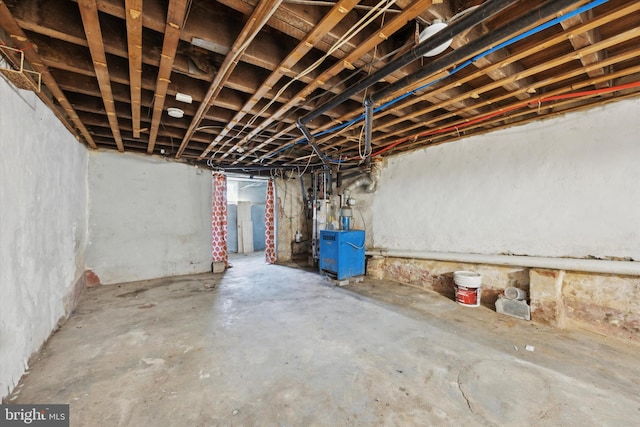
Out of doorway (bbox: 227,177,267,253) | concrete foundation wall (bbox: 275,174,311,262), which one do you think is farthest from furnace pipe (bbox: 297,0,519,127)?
doorway (bbox: 227,177,267,253)

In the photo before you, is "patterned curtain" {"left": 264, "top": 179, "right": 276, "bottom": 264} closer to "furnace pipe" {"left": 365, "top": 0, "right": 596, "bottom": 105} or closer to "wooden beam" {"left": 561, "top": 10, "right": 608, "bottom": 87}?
"furnace pipe" {"left": 365, "top": 0, "right": 596, "bottom": 105}

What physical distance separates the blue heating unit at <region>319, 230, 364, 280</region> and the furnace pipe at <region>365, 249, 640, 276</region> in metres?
0.97

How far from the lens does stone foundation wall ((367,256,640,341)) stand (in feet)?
7.88

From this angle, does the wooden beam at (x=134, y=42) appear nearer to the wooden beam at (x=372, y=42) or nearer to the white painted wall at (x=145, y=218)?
the wooden beam at (x=372, y=42)

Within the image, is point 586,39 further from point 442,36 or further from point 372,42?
point 372,42

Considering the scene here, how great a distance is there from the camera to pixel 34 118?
2.07 m

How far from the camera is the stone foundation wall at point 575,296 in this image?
2.40m

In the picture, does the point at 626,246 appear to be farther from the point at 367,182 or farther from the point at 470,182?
the point at 367,182

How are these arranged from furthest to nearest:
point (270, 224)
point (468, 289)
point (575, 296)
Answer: point (270, 224) → point (468, 289) → point (575, 296)

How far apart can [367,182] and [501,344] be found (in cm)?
314

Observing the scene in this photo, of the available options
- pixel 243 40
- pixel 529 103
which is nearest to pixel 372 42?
pixel 243 40

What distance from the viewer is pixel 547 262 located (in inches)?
109

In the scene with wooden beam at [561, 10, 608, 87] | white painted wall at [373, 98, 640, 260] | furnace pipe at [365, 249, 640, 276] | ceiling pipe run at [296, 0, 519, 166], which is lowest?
furnace pipe at [365, 249, 640, 276]

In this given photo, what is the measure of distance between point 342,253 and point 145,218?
3.62 meters
